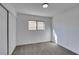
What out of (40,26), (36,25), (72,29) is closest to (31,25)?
(36,25)

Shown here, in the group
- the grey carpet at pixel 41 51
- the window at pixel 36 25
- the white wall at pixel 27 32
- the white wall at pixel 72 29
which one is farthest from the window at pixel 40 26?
the white wall at pixel 72 29

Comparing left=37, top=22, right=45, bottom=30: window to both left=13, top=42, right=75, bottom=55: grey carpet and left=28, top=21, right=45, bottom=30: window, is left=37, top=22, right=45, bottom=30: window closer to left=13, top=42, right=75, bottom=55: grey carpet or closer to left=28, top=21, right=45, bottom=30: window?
left=28, top=21, right=45, bottom=30: window

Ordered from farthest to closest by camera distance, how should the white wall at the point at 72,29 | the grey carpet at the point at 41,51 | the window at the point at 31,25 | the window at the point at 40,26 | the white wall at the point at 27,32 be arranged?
the window at the point at 40,26, the window at the point at 31,25, the white wall at the point at 27,32, the grey carpet at the point at 41,51, the white wall at the point at 72,29

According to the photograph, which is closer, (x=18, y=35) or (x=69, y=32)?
(x=69, y=32)

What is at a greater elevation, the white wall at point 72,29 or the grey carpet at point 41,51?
the white wall at point 72,29

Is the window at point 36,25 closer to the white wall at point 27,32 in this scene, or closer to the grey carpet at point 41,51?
the white wall at point 27,32

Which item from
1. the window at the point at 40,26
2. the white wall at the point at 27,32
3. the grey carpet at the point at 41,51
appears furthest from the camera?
the window at the point at 40,26

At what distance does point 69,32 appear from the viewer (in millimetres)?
4414

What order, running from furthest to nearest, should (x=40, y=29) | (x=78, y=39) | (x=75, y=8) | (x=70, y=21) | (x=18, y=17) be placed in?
(x=40, y=29)
(x=18, y=17)
(x=70, y=21)
(x=75, y=8)
(x=78, y=39)

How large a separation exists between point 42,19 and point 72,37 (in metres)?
3.26

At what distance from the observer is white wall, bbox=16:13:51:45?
18.4ft

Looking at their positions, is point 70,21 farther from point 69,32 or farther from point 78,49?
point 78,49

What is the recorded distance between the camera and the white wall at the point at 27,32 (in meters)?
5.61
